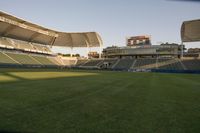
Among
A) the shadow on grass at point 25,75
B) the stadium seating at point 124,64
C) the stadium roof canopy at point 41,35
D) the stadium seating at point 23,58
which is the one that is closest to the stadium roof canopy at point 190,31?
the stadium seating at point 124,64

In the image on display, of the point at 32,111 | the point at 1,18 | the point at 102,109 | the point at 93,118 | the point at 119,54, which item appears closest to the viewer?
the point at 93,118

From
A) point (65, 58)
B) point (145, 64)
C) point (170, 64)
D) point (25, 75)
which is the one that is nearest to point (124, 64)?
point (145, 64)

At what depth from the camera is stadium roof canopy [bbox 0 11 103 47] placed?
43.4m

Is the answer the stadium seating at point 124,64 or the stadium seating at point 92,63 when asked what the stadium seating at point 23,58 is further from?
the stadium seating at point 124,64

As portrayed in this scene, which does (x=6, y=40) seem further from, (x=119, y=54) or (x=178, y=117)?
(x=178, y=117)

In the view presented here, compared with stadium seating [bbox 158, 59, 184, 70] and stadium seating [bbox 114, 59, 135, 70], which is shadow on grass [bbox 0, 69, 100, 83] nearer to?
stadium seating [bbox 114, 59, 135, 70]

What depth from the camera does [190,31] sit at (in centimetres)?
Result: 5181

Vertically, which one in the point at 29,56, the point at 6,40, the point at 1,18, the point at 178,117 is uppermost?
the point at 1,18

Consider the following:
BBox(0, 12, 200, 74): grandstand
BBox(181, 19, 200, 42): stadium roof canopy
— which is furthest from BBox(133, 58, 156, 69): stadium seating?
BBox(181, 19, 200, 42): stadium roof canopy

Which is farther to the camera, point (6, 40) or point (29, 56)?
point (29, 56)

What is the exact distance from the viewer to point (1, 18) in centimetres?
3897

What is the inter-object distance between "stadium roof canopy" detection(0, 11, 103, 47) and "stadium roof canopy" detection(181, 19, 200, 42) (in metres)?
29.0

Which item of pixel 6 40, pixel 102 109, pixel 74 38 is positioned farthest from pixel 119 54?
pixel 102 109

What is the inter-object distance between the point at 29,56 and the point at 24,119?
53881mm
